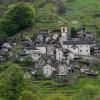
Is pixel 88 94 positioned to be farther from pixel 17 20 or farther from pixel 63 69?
pixel 17 20

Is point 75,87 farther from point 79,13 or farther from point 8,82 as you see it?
point 79,13

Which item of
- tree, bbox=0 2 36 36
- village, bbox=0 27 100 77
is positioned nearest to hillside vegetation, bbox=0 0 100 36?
tree, bbox=0 2 36 36

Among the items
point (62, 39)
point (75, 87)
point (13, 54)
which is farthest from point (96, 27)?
point (75, 87)

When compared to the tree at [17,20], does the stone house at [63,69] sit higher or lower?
lower

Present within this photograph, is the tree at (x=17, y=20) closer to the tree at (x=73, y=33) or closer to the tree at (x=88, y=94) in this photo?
the tree at (x=73, y=33)

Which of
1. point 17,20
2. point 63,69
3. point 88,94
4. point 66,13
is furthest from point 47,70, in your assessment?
point 66,13

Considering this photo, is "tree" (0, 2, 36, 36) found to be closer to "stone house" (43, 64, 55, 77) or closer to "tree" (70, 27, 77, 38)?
"tree" (70, 27, 77, 38)

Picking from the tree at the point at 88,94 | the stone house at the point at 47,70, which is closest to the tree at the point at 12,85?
the tree at the point at 88,94
